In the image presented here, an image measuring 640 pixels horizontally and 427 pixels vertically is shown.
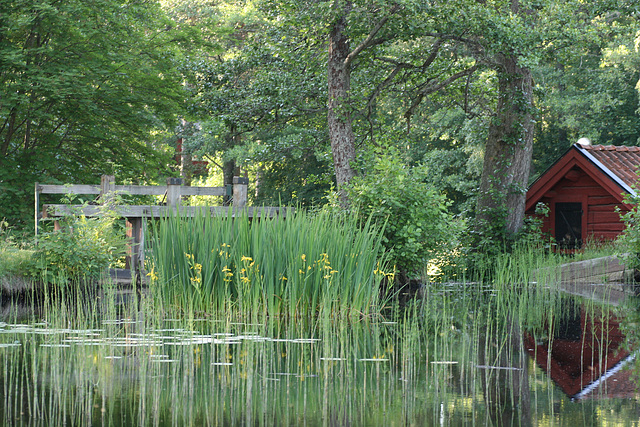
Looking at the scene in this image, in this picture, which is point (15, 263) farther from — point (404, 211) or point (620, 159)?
point (620, 159)

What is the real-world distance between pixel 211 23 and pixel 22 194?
8446 millimetres

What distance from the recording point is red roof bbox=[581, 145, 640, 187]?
1869 cm

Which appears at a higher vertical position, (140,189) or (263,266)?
(140,189)

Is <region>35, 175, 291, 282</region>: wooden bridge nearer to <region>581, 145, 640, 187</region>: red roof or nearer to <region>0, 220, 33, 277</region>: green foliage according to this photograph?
<region>0, 220, 33, 277</region>: green foliage

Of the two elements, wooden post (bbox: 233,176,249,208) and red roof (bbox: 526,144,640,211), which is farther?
red roof (bbox: 526,144,640,211)

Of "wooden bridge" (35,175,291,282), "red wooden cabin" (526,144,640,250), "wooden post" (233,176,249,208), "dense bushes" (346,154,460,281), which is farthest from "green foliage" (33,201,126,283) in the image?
"red wooden cabin" (526,144,640,250)

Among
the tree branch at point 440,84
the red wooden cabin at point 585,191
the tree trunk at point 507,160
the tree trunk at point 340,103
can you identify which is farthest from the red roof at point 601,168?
the tree trunk at point 340,103

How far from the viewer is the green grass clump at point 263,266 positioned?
8883 mm

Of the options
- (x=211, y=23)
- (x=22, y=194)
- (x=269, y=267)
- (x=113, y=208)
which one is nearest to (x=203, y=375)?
(x=269, y=267)

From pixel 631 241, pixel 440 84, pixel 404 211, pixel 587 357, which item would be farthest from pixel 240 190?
pixel 587 357

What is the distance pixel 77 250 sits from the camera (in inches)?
457

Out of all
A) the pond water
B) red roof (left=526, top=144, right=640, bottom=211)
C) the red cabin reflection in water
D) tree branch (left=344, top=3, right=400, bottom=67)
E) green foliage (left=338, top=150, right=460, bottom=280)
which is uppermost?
tree branch (left=344, top=3, right=400, bottom=67)

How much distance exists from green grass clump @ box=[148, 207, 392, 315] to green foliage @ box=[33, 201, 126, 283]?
2513 mm

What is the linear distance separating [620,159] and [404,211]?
9713 mm
